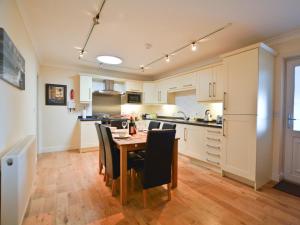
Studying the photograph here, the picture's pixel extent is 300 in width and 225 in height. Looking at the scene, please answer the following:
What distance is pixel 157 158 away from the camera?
2.03 m

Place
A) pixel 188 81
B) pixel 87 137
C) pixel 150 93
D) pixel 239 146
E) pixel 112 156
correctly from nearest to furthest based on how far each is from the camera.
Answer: pixel 112 156
pixel 239 146
pixel 188 81
pixel 87 137
pixel 150 93

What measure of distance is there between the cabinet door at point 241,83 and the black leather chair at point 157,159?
4.64 feet

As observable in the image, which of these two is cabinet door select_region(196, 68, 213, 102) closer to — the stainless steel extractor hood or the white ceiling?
the white ceiling

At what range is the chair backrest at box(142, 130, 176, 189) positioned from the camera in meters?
1.94

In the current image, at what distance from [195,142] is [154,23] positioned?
257 centimetres

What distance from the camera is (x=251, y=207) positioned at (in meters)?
2.04

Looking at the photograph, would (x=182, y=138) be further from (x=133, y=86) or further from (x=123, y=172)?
(x=133, y=86)

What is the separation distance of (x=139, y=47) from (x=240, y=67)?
6.29 ft

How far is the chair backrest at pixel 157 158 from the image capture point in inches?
76.5

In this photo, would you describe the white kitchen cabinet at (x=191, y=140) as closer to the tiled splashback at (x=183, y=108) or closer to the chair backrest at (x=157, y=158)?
the tiled splashback at (x=183, y=108)

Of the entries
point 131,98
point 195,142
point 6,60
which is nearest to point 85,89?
point 131,98

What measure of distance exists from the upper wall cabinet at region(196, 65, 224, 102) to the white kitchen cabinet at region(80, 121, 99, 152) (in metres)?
3.00

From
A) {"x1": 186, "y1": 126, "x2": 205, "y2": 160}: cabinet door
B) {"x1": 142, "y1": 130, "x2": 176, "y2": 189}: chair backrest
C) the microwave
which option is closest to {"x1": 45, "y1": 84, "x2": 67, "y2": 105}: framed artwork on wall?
the microwave

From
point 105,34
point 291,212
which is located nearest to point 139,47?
point 105,34
